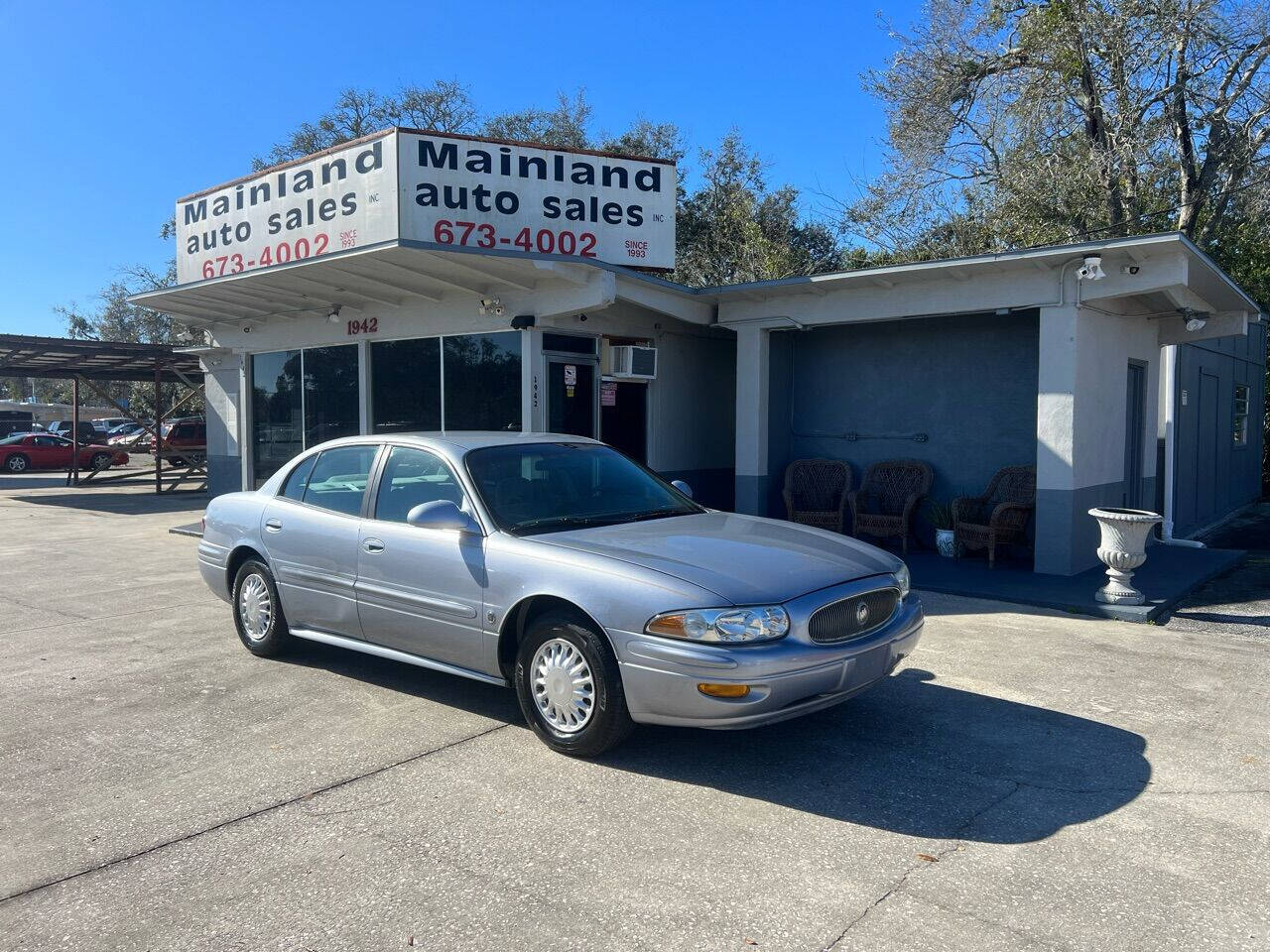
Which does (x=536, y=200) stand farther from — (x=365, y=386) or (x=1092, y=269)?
(x=1092, y=269)

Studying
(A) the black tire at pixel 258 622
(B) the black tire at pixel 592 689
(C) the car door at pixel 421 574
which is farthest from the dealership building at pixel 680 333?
(B) the black tire at pixel 592 689

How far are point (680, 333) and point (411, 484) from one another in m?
7.62

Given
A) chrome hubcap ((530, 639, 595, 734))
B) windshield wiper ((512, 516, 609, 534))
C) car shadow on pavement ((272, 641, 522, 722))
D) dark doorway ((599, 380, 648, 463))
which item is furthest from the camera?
dark doorway ((599, 380, 648, 463))

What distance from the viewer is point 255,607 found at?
21.8 ft

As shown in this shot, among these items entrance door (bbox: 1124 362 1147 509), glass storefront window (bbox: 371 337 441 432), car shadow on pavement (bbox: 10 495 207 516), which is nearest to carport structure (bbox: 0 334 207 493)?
car shadow on pavement (bbox: 10 495 207 516)

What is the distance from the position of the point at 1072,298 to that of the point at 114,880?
9132 millimetres

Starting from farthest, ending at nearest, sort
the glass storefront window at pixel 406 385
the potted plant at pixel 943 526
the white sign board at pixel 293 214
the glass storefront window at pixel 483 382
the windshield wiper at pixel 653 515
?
the glass storefront window at pixel 406 385 < the white sign board at pixel 293 214 < the glass storefront window at pixel 483 382 < the potted plant at pixel 943 526 < the windshield wiper at pixel 653 515

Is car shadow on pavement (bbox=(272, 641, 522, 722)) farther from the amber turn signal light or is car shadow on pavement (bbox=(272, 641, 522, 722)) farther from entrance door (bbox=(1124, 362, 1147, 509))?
entrance door (bbox=(1124, 362, 1147, 509))

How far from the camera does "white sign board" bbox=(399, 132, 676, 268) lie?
11.5 meters

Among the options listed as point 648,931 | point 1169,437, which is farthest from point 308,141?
point 648,931

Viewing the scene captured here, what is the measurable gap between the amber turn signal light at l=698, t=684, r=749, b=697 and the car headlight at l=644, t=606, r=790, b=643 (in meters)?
0.19

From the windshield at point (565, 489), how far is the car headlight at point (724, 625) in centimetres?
113

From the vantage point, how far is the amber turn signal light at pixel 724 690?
13.8 feet

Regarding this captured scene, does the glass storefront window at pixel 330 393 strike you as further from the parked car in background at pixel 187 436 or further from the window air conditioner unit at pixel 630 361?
the parked car in background at pixel 187 436
